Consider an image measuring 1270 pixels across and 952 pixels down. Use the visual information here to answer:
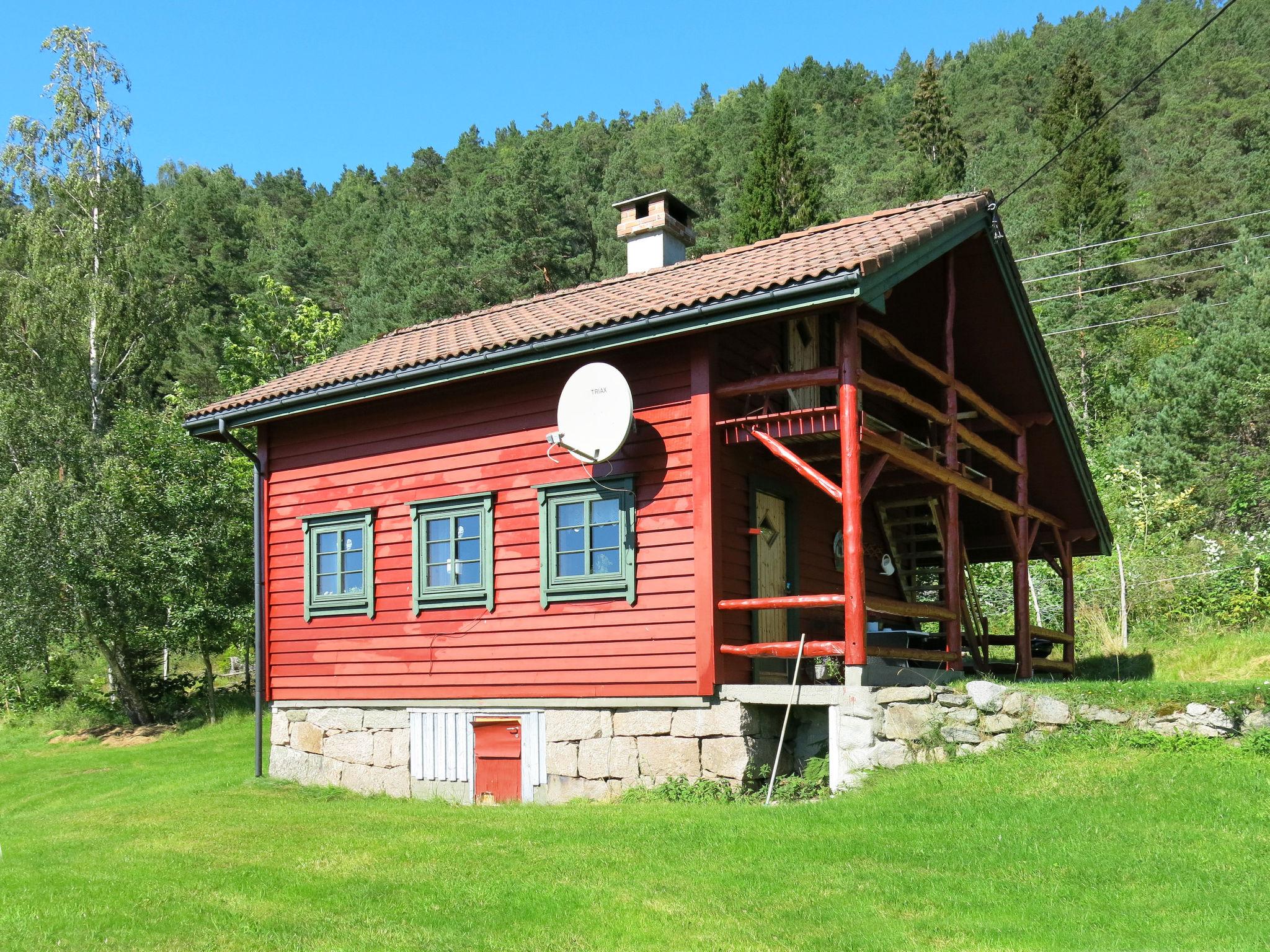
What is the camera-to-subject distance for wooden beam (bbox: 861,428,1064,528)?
427 inches

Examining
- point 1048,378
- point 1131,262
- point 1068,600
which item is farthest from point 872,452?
point 1131,262

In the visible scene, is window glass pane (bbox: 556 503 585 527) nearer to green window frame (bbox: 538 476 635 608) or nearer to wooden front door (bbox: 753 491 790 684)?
green window frame (bbox: 538 476 635 608)

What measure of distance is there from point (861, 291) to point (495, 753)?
6.26 m

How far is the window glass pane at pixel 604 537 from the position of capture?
11656 millimetres

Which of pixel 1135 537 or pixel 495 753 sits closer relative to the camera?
pixel 495 753

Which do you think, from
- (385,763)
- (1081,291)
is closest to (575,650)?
(385,763)

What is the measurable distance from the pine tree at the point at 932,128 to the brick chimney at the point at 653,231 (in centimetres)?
4568

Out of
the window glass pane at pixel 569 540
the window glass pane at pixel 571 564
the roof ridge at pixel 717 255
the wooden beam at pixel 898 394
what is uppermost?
the roof ridge at pixel 717 255

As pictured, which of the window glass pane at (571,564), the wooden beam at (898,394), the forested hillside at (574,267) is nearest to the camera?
the wooden beam at (898,394)

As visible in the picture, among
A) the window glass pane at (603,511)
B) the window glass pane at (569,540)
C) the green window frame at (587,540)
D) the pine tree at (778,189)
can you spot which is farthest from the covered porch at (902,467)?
the pine tree at (778,189)

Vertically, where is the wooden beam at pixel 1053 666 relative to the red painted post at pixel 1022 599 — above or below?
below

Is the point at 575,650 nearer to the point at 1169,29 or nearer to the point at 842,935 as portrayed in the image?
the point at 842,935

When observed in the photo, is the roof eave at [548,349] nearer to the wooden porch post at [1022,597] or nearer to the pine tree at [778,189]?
the wooden porch post at [1022,597]

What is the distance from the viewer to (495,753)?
12.5 m
